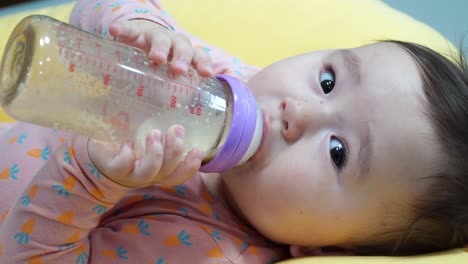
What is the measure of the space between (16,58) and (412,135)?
54 centimetres

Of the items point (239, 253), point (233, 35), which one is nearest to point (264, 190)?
point (239, 253)

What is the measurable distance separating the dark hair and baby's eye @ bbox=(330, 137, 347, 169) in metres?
0.12

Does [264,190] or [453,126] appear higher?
[453,126]

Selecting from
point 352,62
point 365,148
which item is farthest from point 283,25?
point 365,148

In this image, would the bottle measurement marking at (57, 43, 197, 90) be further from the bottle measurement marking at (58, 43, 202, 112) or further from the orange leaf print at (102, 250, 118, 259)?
the orange leaf print at (102, 250, 118, 259)

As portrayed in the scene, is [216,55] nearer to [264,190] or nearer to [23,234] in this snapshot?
[264,190]

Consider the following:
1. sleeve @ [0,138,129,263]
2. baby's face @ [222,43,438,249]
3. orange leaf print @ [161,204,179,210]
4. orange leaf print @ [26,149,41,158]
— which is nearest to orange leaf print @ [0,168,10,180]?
orange leaf print @ [26,149,41,158]

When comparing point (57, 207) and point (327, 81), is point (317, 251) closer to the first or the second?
point (327, 81)

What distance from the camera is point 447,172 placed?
2.51 ft

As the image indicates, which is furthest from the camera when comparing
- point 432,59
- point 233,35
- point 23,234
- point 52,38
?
point 233,35

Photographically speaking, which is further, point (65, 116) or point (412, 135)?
point (412, 135)

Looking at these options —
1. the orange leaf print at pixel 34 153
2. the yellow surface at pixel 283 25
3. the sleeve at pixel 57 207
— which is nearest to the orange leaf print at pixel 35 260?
the sleeve at pixel 57 207

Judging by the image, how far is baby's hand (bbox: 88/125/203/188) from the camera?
0.60 meters

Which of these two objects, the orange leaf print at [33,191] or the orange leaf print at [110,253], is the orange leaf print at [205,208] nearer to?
the orange leaf print at [110,253]
